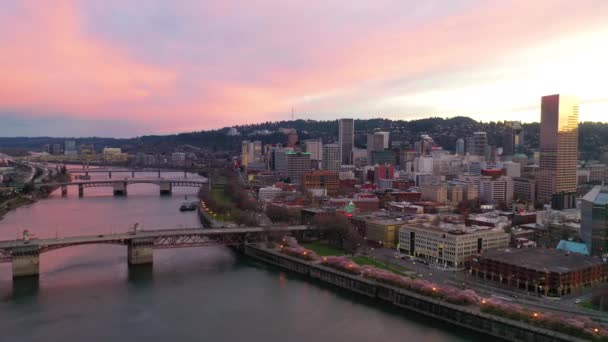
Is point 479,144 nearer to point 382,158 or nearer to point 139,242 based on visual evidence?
point 382,158

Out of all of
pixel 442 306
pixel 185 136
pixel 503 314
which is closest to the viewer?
pixel 503 314

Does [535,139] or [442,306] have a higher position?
[535,139]

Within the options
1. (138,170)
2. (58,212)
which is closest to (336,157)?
(138,170)

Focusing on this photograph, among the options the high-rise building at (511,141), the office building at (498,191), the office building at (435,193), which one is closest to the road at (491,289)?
the office building at (435,193)

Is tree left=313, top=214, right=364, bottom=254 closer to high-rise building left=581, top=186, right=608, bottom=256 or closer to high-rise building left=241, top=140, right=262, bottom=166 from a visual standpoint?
high-rise building left=581, top=186, right=608, bottom=256

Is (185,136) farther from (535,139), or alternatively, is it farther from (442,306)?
(442,306)

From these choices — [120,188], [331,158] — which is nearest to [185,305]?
[120,188]
